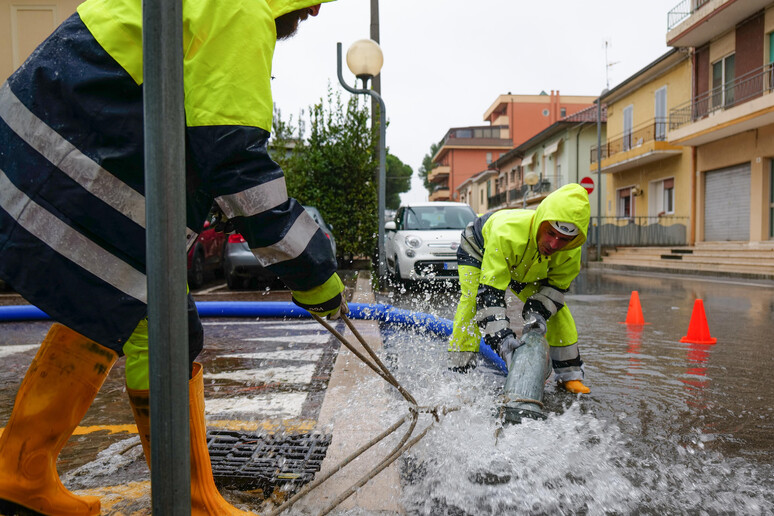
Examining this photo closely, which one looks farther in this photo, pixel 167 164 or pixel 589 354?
pixel 589 354

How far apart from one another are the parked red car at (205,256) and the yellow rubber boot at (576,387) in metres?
6.41

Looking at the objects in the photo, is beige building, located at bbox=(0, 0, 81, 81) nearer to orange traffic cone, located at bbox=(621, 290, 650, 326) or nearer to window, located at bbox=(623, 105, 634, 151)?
orange traffic cone, located at bbox=(621, 290, 650, 326)

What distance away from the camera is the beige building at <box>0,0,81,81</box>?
616 inches

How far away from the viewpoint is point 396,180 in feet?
Answer: 234

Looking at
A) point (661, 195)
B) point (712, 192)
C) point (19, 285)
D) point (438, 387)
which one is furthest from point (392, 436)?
point (661, 195)

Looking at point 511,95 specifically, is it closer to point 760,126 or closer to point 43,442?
point 760,126

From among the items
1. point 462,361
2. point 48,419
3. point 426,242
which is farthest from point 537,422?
point 426,242

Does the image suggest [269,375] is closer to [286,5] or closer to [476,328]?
[476,328]

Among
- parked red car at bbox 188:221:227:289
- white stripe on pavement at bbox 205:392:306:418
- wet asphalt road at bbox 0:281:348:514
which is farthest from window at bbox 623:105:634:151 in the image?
white stripe on pavement at bbox 205:392:306:418

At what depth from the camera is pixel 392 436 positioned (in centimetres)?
271

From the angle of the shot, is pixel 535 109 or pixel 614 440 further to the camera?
pixel 535 109

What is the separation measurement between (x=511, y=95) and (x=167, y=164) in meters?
59.9

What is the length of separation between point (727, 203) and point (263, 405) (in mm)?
20215

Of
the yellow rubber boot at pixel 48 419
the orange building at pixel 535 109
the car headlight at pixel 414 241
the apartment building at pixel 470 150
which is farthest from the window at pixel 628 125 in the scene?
the apartment building at pixel 470 150
